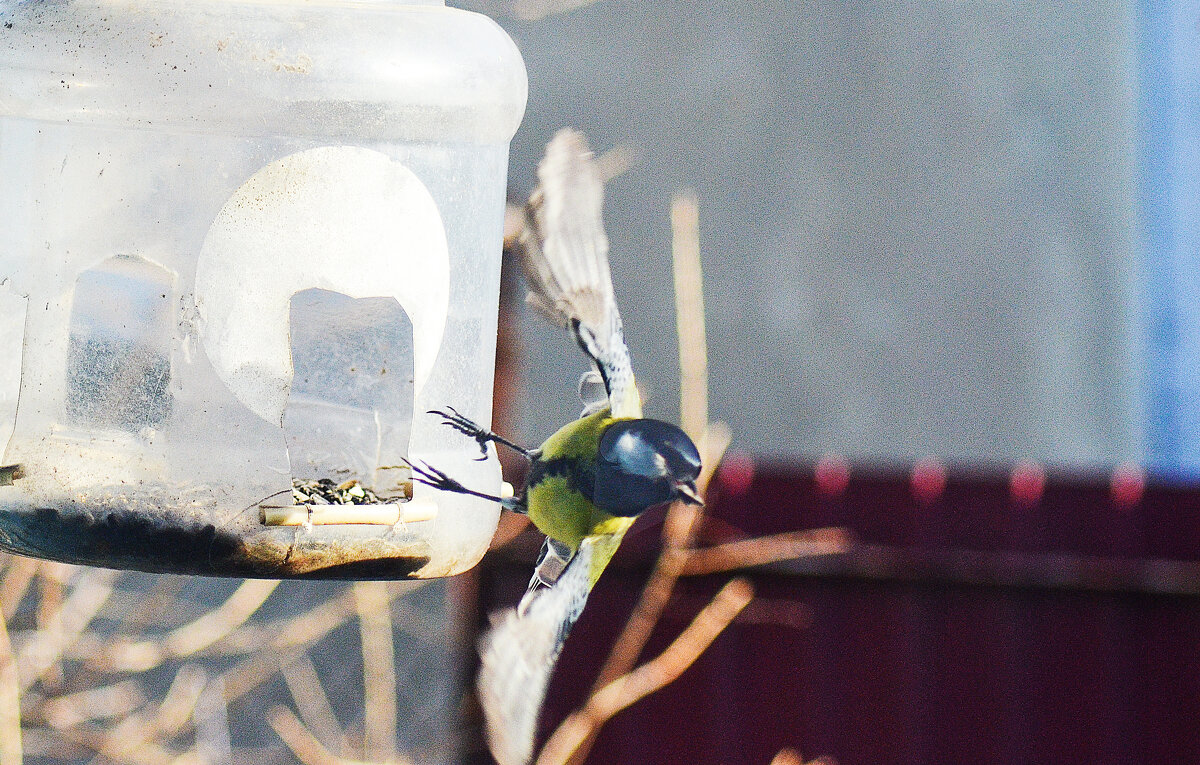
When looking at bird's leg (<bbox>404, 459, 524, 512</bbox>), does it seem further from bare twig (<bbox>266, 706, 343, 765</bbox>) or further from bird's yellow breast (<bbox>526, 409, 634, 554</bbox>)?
bare twig (<bbox>266, 706, 343, 765</bbox>)

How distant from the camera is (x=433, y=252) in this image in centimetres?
174

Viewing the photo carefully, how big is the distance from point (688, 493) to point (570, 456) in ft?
1.07

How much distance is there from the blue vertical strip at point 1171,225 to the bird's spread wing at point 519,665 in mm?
3569

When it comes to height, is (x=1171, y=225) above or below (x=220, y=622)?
above

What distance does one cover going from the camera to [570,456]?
1.70 metres

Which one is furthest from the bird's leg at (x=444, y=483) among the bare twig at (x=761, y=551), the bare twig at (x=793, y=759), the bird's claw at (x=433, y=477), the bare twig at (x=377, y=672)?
the bare twig at (x=793, y=759)

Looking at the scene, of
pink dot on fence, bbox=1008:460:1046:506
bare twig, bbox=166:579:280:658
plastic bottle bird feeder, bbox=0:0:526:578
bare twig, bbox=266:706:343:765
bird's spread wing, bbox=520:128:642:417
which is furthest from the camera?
pink dot on fence, bbox=1008:460:1046:506

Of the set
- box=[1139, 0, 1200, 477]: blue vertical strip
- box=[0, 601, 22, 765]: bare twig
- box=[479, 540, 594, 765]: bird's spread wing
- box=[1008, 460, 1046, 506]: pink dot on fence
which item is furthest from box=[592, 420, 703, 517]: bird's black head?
box=[1139, 0, 1200, 477]: blue vertical strip

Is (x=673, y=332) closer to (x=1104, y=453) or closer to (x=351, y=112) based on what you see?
(x=1104, y=453)

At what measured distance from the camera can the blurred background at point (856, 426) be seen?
12.1 feet

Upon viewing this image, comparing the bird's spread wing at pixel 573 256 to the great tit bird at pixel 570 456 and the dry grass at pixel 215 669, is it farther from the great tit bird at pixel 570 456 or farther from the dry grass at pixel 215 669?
the dry grass at pixel 215 669

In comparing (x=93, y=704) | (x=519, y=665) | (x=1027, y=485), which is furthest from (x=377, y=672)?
(x=519, y=665)

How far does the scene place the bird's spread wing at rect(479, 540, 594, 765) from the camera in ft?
4.65

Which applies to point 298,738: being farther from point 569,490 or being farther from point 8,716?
point 569,490
